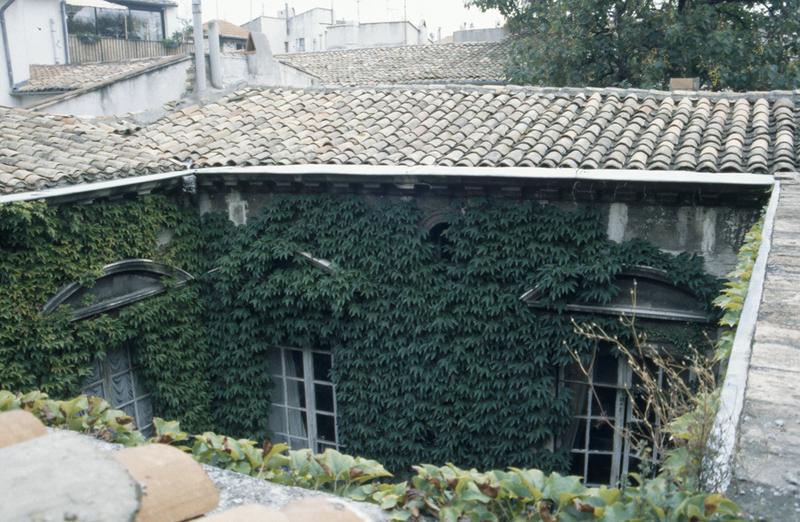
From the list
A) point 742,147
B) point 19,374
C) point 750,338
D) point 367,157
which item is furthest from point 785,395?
point 19,374

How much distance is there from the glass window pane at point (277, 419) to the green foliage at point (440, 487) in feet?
19.9

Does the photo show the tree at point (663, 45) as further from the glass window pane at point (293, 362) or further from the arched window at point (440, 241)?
the glass window pane at point (293, 362)

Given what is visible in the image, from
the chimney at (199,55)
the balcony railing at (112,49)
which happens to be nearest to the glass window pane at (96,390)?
the chimney at (199,55)

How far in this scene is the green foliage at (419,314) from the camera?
24.7 ft

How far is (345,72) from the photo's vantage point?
22469 millimetres

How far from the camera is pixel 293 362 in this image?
9172 mm

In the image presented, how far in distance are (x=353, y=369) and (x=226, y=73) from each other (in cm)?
639

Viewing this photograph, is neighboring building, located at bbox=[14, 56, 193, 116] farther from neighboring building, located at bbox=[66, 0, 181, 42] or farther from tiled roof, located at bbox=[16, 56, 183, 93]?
neighboring building, located at bbox=[66, 0, 181, 42]

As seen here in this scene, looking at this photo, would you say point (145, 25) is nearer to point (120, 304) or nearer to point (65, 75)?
point (65, 75)

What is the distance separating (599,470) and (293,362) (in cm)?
390

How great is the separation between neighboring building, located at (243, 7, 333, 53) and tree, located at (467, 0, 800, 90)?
98.6 ft

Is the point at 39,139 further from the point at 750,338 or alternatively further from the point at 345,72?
the point at 345,72

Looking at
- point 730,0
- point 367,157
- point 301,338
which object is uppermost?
point 730,0

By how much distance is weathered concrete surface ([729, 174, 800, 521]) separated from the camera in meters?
1.96
